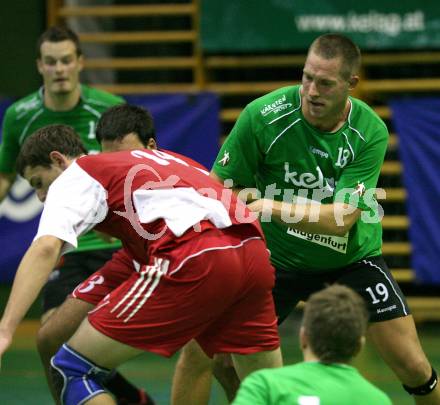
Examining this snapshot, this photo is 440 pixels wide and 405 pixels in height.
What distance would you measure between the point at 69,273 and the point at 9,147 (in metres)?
0.85

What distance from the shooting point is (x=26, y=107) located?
627 cm

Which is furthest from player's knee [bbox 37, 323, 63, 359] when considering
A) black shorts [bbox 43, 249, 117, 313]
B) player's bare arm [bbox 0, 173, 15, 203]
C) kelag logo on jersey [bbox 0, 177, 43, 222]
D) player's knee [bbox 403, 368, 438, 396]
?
kelag logo on jersey [bbox 0, 177, 43, 222]

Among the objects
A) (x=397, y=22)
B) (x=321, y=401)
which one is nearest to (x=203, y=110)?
(x=397, y=22)

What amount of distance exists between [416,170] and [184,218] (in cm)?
518

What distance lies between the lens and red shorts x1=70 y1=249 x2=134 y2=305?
4.78 meters

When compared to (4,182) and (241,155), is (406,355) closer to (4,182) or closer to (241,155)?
(241,155)

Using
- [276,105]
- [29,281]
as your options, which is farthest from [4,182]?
[29,281]

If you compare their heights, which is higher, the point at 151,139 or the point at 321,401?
the point at 151,139

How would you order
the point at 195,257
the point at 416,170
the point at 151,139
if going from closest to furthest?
the point at 195,257, the point at 151,139, the point at 416,170

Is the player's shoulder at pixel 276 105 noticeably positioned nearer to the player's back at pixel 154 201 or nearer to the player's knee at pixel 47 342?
the player's back at pixel 154 201

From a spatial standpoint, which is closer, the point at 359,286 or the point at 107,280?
the point at 107,280

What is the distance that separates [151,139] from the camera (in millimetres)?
4496

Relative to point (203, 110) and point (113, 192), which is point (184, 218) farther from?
point (203, 110)

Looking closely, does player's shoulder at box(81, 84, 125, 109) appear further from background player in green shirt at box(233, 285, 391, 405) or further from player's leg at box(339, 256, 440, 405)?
background player in green shirt at box(233, 285, 391, 405)
